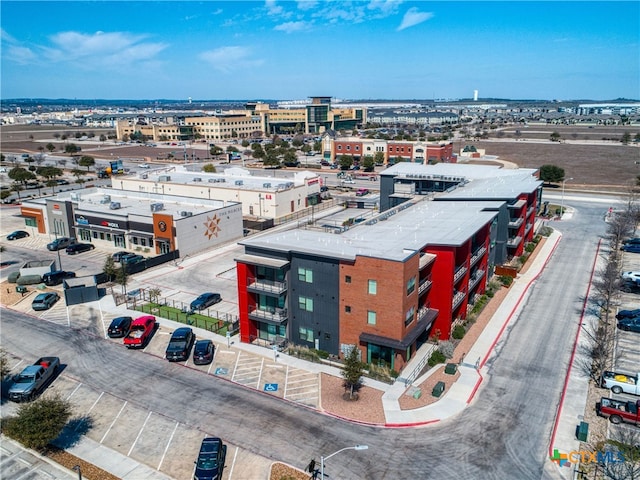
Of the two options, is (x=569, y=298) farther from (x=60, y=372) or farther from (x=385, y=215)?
(x=60, y=372)

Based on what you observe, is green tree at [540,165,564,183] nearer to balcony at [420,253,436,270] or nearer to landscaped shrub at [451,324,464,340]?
landscaped shrub at [451,324,464,340]

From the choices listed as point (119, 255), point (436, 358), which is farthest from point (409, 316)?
point (119, 255)

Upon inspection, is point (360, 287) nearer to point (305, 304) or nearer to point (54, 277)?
point (305, 304)

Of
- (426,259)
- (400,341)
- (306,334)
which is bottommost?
(306,334)

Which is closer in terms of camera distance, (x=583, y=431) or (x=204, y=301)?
(x=583, y=431)

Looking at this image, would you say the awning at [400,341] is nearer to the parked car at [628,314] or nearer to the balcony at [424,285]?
the balcony at [424,285]

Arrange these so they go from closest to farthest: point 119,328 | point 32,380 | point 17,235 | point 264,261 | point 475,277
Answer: point 32,380 < point 264,261 < point 119,328 < point 475,277 < point 17,235

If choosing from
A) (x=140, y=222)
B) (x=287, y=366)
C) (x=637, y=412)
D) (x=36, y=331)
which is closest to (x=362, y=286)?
(x=287, y=366)
